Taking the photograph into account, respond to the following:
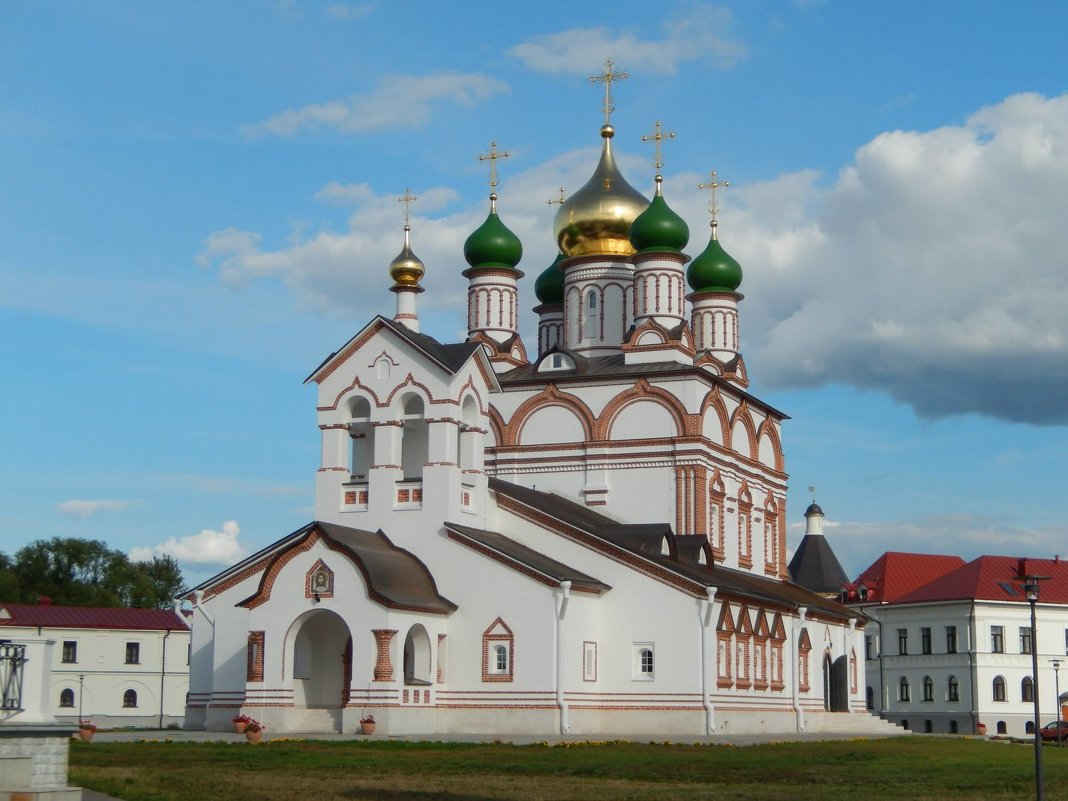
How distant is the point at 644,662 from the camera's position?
92.6 feet

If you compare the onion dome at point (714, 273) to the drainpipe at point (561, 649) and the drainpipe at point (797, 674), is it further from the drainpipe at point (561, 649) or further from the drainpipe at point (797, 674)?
the drainpipe at point (561, 649)

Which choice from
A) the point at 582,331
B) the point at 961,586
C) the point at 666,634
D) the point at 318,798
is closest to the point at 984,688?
the point at 961,586

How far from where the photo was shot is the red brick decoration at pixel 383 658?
25125mm

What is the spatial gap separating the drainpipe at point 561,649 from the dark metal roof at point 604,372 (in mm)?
8623

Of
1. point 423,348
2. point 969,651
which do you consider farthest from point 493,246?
point 969,651

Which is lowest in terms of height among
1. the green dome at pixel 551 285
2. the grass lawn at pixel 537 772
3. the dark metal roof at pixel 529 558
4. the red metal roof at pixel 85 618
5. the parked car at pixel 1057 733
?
the parked car at pixel 1057 733

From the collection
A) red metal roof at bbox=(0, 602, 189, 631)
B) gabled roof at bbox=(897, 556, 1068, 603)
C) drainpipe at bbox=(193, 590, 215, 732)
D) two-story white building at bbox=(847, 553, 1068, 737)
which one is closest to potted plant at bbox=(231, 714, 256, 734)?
drainpipe at bbox=(193, 590, 215, 732)

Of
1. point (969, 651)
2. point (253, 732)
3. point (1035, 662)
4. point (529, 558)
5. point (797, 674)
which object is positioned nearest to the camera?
point (1035, 662)

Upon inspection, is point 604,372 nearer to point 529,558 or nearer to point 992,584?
point 529,558

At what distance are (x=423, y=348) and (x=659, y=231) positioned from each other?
360 inches

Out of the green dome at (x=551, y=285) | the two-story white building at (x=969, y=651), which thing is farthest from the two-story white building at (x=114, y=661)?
the two-story white building at (x=969, y=651)

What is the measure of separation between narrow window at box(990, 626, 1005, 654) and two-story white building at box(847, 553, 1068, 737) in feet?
0.11

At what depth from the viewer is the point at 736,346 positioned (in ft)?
129

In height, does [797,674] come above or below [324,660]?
below
